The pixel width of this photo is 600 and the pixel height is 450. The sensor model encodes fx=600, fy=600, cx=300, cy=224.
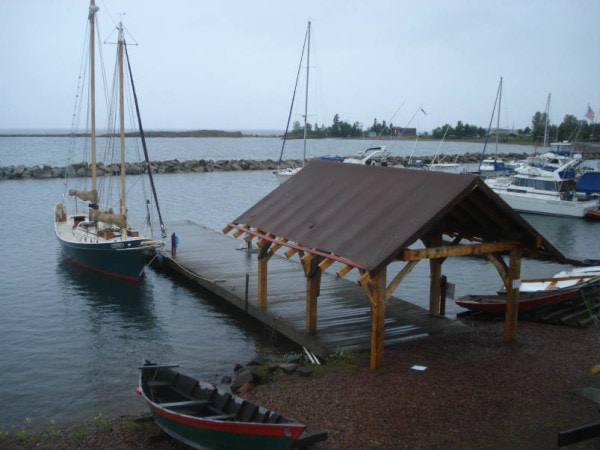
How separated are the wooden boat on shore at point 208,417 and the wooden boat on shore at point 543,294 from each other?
10640mm

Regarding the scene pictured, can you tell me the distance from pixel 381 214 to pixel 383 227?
60 centimetres

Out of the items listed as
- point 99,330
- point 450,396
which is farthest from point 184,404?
point 99,330

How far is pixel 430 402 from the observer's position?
38.6 ft

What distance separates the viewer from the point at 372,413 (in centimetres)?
1131

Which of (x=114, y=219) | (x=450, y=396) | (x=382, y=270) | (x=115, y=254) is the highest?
(x=382, y=270)

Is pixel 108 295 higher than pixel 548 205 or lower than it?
lower

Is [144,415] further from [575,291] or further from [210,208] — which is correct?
[210,208]

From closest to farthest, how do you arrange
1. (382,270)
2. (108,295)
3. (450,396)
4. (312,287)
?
(450,396)
(382,270)
(312,287)
(108,295)

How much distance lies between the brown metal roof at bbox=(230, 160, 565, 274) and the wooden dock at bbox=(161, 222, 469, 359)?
2.65m

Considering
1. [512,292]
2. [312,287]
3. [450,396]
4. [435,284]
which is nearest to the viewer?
[450,396]

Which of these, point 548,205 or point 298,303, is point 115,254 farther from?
point 548,205

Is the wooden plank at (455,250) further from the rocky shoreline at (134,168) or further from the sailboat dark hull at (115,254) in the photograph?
the rocky shoreline at (134,168)

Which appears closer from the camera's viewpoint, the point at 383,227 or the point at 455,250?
the point at 383,227

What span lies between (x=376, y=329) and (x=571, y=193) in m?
42.1
